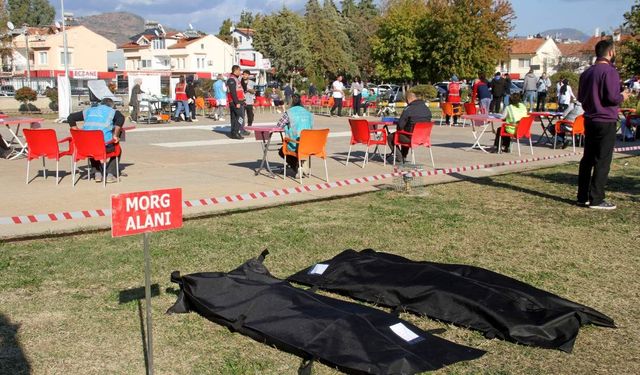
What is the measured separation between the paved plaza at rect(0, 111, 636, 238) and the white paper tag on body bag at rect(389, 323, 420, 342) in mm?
4348

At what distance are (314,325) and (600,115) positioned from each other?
5.64m

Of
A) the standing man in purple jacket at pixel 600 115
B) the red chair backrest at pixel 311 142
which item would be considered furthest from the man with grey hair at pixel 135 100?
the standing man in purple jacket at pixel 600 115

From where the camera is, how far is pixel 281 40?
73062mm

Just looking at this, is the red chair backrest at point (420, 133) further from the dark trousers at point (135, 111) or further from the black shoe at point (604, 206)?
the dark trousers at point (135, 111)

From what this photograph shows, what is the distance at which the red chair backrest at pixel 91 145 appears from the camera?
32.5ft

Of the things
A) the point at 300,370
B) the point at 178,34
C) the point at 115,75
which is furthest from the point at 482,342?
the point at 178,34

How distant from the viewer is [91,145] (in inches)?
393

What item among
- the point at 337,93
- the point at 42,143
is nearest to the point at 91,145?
the point at 42,143

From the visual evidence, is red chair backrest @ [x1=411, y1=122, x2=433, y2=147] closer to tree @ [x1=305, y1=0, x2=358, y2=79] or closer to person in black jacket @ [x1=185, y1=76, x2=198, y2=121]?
person in black jacket @ [x1=185, y1=76, x2=198, y2=121]

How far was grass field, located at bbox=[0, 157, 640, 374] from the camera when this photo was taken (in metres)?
4.15

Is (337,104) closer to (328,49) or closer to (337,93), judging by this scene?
(337,93)

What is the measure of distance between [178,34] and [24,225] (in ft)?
301

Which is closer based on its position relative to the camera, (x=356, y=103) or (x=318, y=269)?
(x=318, y=269)

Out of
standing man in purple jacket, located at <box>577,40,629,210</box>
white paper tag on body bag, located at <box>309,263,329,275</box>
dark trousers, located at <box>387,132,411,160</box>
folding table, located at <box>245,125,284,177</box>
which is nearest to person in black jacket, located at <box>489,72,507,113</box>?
dark trousers, located at <box>387,132,411,160</box>
